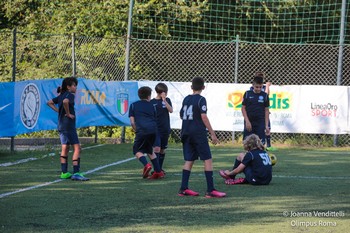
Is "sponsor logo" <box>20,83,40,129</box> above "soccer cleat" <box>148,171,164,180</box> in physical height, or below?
above

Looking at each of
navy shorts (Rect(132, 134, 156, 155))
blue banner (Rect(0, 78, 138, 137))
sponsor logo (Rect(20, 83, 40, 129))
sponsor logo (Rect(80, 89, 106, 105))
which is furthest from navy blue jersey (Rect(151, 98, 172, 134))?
sponsor logo (Rect(80, 89, 106, 105))

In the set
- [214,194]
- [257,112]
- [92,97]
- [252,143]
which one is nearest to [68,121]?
[252,143]

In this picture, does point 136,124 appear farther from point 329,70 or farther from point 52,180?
point 329,70

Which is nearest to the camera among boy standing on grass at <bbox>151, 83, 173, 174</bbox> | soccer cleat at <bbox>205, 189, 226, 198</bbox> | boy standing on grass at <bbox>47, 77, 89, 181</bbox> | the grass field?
the grass field

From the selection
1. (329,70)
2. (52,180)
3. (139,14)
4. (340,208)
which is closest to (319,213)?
(340,208)

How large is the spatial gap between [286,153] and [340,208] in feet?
28.7

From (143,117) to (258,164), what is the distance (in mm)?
2029

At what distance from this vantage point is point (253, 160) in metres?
11.8

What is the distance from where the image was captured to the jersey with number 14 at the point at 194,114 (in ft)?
34.5

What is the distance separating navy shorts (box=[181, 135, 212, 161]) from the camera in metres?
10.6

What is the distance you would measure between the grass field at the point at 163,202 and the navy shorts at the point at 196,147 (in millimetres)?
551

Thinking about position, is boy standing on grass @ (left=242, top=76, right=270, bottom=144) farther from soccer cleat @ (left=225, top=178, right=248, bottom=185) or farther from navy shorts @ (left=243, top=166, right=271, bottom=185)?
navy shorts @ (left=243, top=166, right=271, bottom=185)

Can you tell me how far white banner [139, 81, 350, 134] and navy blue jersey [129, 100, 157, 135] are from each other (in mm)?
7803

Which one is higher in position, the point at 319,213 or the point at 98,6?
the point at 98,6
